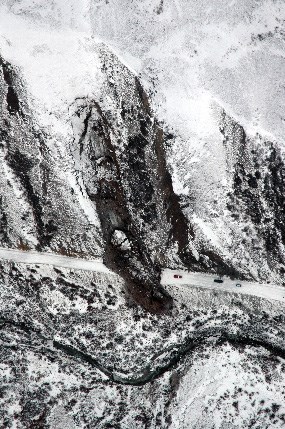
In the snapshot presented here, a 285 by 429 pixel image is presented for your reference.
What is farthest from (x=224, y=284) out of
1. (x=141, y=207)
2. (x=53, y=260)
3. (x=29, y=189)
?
(x=29, y=189)

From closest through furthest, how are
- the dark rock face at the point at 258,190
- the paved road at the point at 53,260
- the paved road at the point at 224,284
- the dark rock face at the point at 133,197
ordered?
1. the dark rock face at the point at 258,190
2. the paved road at the point at 53,260
3. the dark rock face at the point at 133,197
4. the paved road at the point at 224,284

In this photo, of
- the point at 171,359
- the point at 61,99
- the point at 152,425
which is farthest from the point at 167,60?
the point at 152,425

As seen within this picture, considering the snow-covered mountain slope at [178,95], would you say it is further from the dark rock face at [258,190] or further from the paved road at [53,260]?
the paved road at [53,260]

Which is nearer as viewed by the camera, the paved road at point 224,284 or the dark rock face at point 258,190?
the dark rock face at point 258,190

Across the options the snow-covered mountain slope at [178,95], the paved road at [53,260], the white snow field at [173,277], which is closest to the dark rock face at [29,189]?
the snow-covered mountain slope at [178,95]

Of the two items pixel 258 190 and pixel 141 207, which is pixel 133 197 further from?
pixel 258 190

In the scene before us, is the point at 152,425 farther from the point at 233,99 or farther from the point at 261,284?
the point at 233,99
